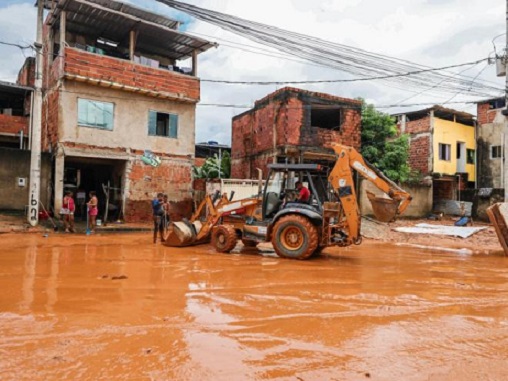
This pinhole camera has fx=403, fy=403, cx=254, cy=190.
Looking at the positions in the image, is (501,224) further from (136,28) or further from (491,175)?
(491,175)

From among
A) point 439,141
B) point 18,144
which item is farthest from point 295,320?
point 439,141

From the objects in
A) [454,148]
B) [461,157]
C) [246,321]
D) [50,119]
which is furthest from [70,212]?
[461,157]

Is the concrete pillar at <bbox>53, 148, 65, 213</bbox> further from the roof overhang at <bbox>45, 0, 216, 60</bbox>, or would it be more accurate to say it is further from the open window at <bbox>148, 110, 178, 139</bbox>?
the roof overhang at <bbox>45, 0, 216, 60</bbox>

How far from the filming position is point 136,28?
1778 centimetres

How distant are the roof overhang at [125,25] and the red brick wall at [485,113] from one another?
67.5ft

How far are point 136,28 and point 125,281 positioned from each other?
1465 centimetres

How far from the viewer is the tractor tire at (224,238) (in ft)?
32.5

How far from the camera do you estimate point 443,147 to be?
2672 cm

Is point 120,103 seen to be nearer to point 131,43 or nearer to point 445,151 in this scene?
point 131,43

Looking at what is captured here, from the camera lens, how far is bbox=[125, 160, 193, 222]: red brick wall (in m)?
17.7

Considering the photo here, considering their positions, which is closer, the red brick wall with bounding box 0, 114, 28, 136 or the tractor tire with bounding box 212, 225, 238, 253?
the tractor tire with bounding box 212, 225, 238, 253

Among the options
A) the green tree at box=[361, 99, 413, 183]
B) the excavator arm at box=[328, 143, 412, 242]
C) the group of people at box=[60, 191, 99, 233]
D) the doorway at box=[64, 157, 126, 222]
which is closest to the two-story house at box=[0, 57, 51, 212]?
the doorway at box=[64, 157, 126, 222]

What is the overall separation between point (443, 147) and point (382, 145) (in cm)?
651

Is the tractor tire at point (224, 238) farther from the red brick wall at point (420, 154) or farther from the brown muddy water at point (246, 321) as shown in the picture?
the red brick wall at point (420, 154)
